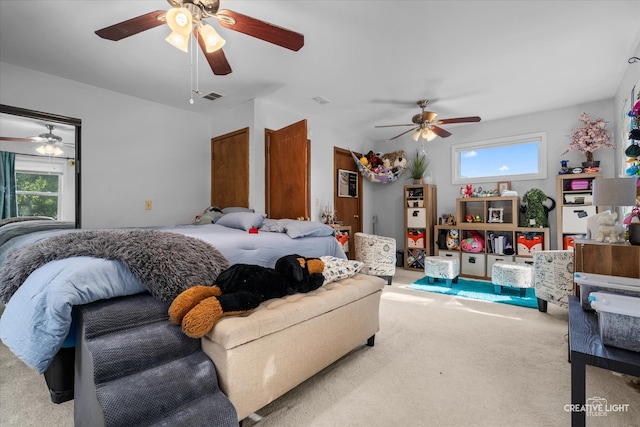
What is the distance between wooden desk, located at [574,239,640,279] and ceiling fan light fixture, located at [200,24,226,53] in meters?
2.76

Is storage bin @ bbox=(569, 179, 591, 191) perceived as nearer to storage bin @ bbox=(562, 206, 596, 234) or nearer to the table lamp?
storage bin @ bbox=(562, 206, 596, 234)

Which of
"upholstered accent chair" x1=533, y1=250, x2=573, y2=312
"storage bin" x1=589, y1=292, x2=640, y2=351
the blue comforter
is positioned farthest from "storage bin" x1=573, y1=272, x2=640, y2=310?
the blue comforter

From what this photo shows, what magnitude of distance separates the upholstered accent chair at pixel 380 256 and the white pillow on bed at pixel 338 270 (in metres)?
1.90

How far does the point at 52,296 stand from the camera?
118 centimetres

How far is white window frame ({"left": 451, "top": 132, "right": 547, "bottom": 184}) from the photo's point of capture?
14.1ft

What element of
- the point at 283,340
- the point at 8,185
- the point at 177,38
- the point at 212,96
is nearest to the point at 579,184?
the point at 283,340

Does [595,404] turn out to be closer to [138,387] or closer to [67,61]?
[138,387]

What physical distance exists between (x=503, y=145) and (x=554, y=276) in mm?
2666

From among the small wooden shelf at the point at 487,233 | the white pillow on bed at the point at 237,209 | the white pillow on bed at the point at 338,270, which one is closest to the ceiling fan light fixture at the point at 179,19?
the white pillow on bed at the point at 338,270

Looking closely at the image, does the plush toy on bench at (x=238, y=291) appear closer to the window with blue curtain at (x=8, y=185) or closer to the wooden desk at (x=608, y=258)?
the wooden desk at (x=608, y=258)

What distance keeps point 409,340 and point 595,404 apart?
1.08 metres

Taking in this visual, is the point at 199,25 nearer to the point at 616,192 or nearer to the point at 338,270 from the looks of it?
the point at 338,270

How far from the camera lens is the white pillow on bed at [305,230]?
2.56 m

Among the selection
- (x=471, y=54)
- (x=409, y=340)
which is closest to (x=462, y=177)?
(x=471, y=54)
